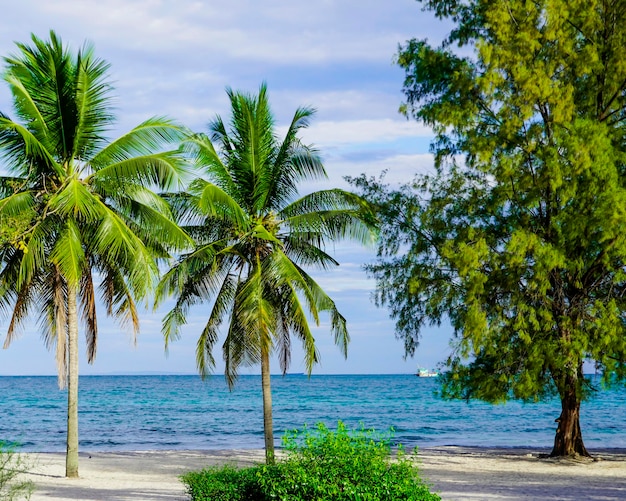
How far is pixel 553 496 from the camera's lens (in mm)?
14617

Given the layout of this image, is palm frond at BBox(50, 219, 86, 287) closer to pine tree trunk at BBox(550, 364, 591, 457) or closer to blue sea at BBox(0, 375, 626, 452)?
pine tree trunk at BBox(550, 364, 591, 457)

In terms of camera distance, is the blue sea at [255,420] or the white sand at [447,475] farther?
the blue sea at [255,420]

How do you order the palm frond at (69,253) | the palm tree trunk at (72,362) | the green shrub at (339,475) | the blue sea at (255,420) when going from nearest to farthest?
the green shrub at (339,475) < the palm frond at (69,253) < the palm tree trunk at (72,362) < the blue sea at (255,420)

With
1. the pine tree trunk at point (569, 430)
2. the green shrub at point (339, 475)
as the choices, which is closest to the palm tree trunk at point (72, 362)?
the green shrub at point (339, 475)

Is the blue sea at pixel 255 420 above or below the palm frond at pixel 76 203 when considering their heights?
below

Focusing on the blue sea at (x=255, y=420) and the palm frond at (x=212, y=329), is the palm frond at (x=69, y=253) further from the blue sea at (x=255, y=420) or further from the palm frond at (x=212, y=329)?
the blue sea at (x=255, y=420)

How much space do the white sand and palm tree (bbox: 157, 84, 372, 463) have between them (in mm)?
3490

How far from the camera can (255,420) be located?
48.8m

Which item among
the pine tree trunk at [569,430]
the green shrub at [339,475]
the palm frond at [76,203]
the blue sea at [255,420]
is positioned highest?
the palm frond at [76,203]

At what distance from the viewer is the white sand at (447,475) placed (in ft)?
48.0

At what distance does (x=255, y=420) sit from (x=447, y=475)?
31.7 meters

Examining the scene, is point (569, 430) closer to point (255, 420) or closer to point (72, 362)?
point (72, 362)

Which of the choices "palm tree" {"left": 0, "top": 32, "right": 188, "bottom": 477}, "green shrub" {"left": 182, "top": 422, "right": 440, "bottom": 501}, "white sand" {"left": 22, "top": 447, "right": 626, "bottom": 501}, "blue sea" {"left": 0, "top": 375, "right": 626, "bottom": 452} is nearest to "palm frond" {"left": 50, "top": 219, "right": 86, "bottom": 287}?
"palm tree" {"left": 0, "top": 32, "right": 188, "bottom": 477}

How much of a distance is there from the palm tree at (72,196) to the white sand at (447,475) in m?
1.61
